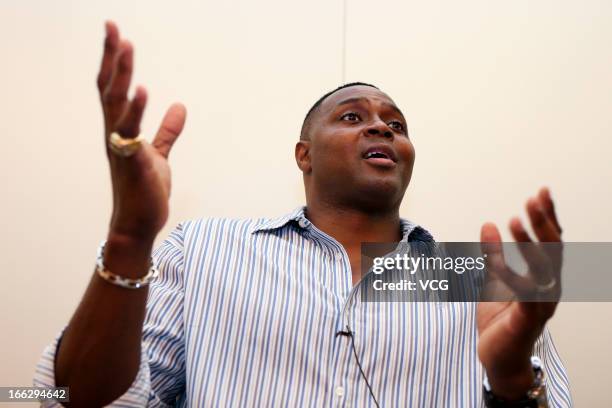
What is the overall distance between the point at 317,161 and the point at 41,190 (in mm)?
687

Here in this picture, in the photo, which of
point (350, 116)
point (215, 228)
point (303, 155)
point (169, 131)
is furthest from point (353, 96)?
point (169, 131)

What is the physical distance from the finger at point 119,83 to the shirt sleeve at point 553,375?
81 cm

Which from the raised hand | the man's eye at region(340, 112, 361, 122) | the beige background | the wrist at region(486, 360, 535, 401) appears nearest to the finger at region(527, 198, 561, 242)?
the raised hand

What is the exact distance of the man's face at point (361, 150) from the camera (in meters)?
1.31

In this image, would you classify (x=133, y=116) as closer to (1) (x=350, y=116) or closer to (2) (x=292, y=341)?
(2) (x=292, y=341)

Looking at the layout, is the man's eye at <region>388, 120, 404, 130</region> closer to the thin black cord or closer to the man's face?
the man's face

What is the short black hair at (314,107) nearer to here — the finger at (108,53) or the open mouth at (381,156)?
the open mouth at (381,156)

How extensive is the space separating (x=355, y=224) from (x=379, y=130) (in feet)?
0.72

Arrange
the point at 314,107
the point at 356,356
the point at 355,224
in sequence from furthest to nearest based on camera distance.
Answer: the point at 314,107 < the point at 355,224 < the point at 356,356

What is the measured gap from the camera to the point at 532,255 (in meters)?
0.72

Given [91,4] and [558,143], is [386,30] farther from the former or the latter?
[91,4]

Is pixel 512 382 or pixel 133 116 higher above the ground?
pixel 133 116

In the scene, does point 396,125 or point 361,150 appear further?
point 396,125

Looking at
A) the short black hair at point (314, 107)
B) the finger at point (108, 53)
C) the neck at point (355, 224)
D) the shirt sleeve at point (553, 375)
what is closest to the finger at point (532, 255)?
the shirt sleeve at point (553, 375)
